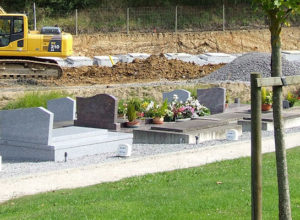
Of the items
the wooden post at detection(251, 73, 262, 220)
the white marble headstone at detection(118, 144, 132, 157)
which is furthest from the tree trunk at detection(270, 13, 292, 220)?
the white marble headstone at detection(118, 144, 132, 157)

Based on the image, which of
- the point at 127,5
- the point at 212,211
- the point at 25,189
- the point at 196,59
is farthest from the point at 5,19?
the point at 127,5

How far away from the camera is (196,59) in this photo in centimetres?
3994

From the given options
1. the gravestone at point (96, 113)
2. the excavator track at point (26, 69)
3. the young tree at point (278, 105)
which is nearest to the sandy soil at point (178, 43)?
the excavator track at point (26, 69)

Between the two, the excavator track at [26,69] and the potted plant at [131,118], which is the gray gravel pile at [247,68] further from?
the potted plant at [131,118]

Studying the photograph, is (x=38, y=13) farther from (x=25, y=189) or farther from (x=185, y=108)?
(x=25, y=189)

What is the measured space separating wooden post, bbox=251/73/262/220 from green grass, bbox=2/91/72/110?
1516 centimetres

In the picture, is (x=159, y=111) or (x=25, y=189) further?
(x=159, y=111)

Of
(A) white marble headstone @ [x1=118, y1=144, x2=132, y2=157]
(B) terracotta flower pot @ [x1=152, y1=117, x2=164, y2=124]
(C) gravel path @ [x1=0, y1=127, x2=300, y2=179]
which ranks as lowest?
(C) gravel path @ [x1=0, y1=127, x2=300, y2=179]

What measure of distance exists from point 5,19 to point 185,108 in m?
11.9

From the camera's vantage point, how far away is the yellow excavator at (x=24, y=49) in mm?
28547

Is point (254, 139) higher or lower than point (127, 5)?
lower

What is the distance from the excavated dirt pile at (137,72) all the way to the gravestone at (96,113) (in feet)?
37.0

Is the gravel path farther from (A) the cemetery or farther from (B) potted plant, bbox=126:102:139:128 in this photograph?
(B) potted plant, bbox=126:102:139:128

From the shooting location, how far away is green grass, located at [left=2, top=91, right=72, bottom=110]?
2202 cm
